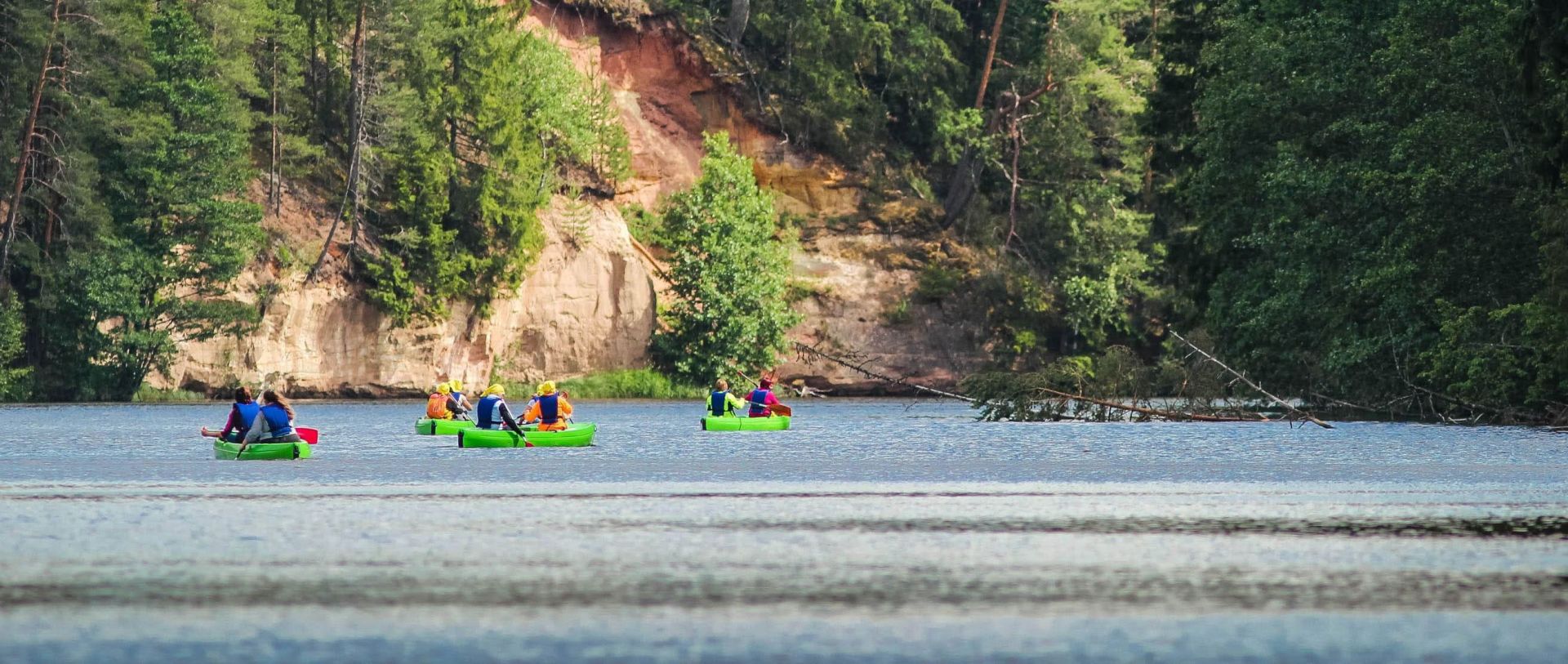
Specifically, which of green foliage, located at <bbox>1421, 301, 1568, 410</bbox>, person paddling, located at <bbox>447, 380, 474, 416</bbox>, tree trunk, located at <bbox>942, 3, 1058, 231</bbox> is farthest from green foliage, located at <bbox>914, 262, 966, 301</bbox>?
green foliage, located at <bbox>1421, 301, 1568, 410</bbox>

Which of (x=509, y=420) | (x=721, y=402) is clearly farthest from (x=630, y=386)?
(x=509, y=420)

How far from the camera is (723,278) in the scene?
8662 cm

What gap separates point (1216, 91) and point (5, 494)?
1511 inches

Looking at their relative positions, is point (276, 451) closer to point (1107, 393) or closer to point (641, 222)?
point (1107, 393)

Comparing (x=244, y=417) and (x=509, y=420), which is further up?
(x=509, y=420)

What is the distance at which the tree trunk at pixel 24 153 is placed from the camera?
7494cm

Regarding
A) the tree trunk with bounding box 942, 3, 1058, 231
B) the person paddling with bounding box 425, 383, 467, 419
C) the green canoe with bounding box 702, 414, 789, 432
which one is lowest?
the green canoe with bounding box 702, 414, 789, 432

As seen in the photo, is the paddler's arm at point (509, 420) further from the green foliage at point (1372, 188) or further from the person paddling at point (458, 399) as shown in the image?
the green foliage at point (1372, 188)

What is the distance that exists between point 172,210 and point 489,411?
40.2 m

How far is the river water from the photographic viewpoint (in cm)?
1256

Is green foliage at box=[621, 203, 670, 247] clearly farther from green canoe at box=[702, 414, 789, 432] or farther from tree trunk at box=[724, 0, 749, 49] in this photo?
green canoe at box=[702, 414, 789, 432]

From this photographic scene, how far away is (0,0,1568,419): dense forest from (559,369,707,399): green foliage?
127 centimetres

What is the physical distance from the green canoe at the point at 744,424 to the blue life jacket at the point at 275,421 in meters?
16.9

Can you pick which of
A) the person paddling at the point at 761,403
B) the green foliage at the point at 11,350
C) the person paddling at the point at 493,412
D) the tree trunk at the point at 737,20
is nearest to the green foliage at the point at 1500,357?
the person paddling at the point at 761,403
